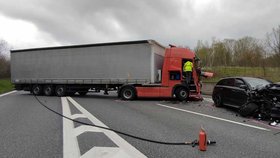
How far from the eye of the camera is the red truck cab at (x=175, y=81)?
18094 mm

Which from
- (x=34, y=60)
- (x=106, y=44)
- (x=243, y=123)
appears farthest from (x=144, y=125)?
(x=34, y=60)

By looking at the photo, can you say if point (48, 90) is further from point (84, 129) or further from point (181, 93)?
point (84, 129)

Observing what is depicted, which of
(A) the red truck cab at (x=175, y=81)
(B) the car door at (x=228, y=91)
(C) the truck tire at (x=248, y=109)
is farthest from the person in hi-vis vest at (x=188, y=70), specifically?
(C) the truck tire at (x=248, y=109)

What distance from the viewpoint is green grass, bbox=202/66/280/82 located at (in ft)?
104

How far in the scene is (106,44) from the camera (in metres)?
19.9

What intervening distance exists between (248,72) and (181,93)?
21.9 metres

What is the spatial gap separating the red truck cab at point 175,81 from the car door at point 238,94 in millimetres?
4609

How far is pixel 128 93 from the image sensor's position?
1909 cm

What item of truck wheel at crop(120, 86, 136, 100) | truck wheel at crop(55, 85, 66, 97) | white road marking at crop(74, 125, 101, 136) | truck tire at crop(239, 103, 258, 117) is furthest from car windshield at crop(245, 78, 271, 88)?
truck wheel at crop(55, 85, 66, 97)

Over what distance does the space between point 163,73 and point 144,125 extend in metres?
9.28

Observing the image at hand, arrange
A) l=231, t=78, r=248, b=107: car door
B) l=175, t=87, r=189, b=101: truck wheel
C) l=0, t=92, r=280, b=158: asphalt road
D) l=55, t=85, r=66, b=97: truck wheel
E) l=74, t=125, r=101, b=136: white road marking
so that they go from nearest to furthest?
l=0, t=92, r=280, b=158: asphalt road
l=74, t=125, r=101, b=136: white road marking
l=231, t=78, r=248, b=107: car door
l=175, t=87, r=189, b=101: truck wheel
l=55, t=85, r=66, b=97: truck wheel

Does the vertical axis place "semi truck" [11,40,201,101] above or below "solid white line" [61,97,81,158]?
above

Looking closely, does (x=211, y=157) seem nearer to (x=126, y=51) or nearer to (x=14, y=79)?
(x=126, y=51)

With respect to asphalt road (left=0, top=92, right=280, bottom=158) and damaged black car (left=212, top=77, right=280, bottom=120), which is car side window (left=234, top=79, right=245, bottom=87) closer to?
damaged black car (left=212, top=77, right=280, bottom=120)
